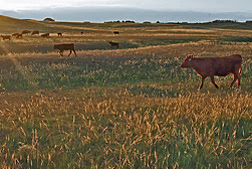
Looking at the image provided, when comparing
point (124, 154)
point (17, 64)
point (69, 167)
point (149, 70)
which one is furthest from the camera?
point (17, 64)

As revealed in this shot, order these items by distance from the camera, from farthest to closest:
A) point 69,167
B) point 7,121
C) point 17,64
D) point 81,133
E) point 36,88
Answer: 1. point 17,64
2. point 36,88
3. point 7,121
4. point 81,133
5. point 69,167

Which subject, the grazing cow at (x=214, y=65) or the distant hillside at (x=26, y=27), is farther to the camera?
the distant hillside at (x=26, y=27)

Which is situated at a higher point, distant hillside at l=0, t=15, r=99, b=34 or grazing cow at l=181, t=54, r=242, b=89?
distant hillside at l=0, t=15, r=99, b=34

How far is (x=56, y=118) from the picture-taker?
5902 mm

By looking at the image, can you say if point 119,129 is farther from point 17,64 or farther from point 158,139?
point 17,64

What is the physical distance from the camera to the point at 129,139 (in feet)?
14.7

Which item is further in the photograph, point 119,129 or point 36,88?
point 36,88

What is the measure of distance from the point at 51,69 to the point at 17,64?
10.8ft

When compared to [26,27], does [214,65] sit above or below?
below

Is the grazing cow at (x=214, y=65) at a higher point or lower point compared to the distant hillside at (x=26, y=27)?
lower

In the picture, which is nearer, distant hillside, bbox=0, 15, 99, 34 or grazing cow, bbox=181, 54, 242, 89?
grazing cow, bbox=181, 54, 242, 89

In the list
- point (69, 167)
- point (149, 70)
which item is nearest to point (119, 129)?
point (69, 167)

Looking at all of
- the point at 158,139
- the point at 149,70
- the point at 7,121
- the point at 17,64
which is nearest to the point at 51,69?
the point at 17,64

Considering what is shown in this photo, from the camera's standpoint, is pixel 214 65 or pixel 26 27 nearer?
pixel 214 65
